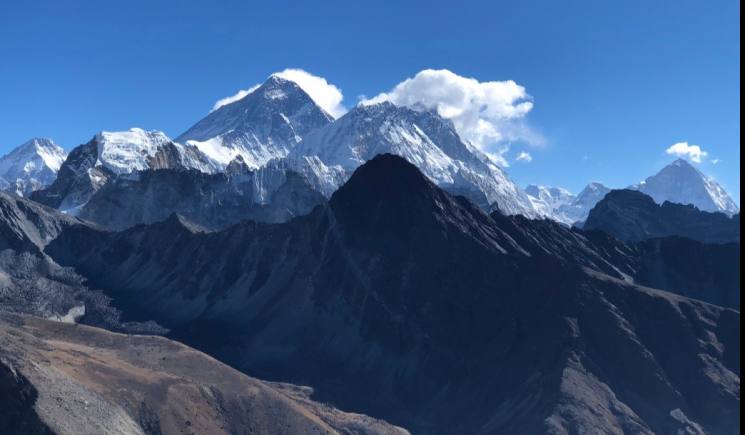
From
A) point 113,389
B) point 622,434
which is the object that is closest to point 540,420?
point 622,434

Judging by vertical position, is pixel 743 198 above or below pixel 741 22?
below

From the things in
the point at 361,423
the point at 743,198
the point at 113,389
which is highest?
the point at 361,423

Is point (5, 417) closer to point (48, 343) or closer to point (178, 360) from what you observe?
point (48, 343)

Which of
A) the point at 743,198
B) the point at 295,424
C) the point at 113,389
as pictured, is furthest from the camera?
the point at 295,424

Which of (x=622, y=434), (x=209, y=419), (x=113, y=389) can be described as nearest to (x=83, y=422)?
(x=113, y=389)

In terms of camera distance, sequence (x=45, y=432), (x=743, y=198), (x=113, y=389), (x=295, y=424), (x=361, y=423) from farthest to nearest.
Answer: (x=361, y=423), (x=295, y=424), (x=113, y=389), (x=45, y=432), (x=743, y=198)

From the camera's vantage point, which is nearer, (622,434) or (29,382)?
(29,382)

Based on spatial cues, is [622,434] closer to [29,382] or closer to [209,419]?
[209,419]
